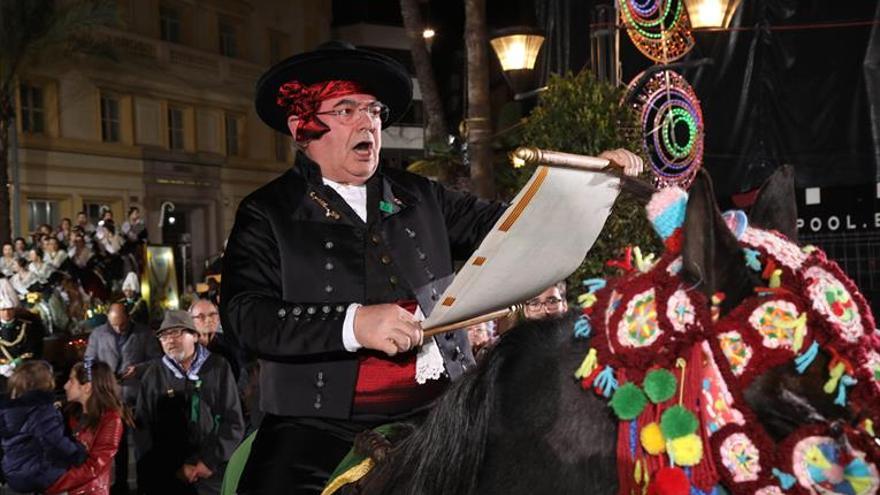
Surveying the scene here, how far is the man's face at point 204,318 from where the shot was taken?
856 centimetres

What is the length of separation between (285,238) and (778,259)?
155cm

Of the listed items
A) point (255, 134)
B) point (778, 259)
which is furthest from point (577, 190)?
point (255, 134)

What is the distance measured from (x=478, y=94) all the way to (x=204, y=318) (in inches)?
156

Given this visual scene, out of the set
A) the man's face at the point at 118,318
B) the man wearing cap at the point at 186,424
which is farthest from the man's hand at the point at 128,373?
the man wearing cap at the point at 186,424

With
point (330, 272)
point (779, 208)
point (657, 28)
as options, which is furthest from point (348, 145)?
point (657, 28)

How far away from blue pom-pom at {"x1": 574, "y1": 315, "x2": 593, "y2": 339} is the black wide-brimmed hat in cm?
140

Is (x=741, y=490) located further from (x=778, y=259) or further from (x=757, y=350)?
(x=778, y=259)

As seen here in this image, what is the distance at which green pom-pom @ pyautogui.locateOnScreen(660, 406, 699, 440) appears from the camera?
65.3 inches

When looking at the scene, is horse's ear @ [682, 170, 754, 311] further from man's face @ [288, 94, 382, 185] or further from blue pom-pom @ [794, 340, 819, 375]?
man's face @ [288, 94, 382, 185]

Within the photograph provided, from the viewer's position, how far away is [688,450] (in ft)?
5.40

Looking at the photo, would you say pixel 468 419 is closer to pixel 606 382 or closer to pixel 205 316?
pixel 606 382

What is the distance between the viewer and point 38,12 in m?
23.2

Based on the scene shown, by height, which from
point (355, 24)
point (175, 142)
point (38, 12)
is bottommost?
point (175, 142)

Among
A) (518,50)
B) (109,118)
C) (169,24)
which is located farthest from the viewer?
(169,24)
